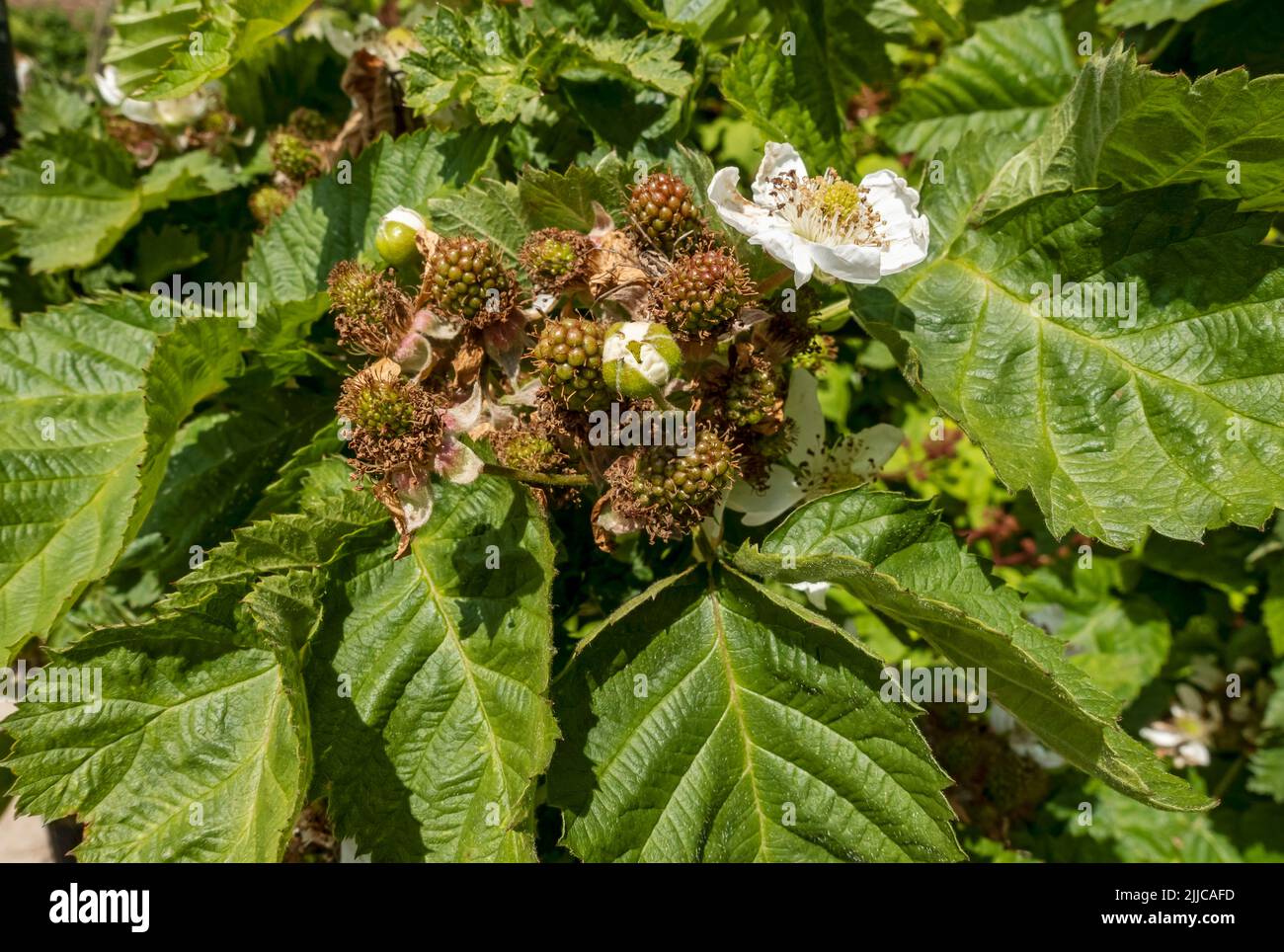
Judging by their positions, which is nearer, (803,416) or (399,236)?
(399,236)

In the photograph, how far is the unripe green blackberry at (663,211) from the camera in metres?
1.52

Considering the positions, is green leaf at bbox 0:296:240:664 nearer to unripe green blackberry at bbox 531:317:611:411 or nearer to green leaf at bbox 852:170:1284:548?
unripe green blackberry at bbox 531:317:611:411

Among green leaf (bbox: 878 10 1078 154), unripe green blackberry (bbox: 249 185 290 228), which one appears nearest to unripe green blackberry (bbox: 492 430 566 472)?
unripe green blackberry (bbox: 249 185 290 228)

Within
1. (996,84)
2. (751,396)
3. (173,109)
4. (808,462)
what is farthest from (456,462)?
(996,84)

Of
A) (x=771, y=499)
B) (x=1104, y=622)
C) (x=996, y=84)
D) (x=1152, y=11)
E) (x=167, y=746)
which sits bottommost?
(x=1104, y=622)

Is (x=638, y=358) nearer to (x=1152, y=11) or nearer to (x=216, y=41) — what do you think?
(x=216, y=41)

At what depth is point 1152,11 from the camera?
7.57 ft

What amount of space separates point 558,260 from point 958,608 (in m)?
0.83

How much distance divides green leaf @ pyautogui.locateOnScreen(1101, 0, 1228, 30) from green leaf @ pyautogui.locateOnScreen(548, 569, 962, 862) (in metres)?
1.74

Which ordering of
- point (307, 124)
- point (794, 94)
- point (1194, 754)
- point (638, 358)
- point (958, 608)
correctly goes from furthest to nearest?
point (1194, 754)
point (307, 124)
point (794, 94)
point (958, 608)
point (638, 358)

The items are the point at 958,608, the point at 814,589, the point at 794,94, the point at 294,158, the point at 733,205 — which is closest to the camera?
the point at 958,608

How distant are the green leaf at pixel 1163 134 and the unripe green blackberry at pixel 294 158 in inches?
61.1

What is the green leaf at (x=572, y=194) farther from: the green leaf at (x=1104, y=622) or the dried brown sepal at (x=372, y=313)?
the green leaf at (x=1104, y=622)

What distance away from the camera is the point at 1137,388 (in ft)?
5.48
